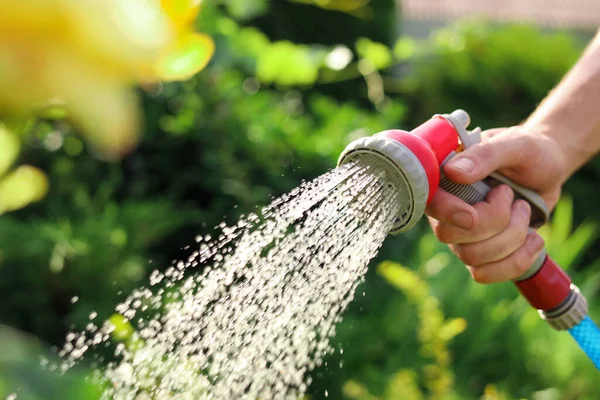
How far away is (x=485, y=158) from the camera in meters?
1.23

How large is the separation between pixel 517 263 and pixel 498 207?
0.13 metres

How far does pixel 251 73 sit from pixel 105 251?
A: 953 mm

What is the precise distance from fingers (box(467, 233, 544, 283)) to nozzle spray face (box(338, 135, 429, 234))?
301mm

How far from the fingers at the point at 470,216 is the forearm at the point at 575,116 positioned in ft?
0.96

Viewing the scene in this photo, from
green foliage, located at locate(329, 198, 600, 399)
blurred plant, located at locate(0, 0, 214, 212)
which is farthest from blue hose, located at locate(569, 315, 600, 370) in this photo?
blurred plant, located at locate(0, 0, 214, 212)

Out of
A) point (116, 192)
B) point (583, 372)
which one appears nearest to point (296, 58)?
point (116, 192)

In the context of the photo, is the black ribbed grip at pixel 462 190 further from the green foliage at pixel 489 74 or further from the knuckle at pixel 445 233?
the green foliage at pixel 489 74

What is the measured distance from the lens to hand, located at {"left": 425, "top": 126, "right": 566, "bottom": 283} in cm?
121

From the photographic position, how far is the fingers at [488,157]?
1163 mm

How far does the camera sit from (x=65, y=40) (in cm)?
25

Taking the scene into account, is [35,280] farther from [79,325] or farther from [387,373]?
[387,373]

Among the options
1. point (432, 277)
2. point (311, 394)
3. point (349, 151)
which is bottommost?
point (432, 277)

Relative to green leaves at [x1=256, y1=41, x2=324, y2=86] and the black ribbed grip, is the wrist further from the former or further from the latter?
green leaves at [x1=256, y1=41, x2=324, y2=86]

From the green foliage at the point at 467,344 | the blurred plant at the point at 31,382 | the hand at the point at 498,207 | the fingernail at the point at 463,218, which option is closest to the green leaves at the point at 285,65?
the green foliage at the point at 467,344
